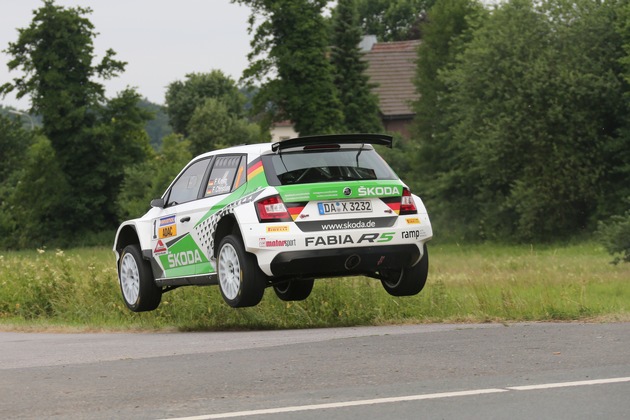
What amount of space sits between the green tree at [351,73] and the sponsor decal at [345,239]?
220 feet

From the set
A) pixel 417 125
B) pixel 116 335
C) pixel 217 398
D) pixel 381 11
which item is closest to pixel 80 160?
pixel 417 125

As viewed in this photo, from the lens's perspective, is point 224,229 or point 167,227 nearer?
point 224,229

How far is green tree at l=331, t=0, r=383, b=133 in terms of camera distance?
267 ft

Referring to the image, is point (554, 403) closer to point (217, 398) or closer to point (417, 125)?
point (217, 398)

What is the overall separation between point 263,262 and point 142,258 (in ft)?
10.3

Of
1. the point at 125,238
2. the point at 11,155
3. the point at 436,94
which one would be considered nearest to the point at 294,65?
the point at 436,94

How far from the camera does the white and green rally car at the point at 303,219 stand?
1366cm

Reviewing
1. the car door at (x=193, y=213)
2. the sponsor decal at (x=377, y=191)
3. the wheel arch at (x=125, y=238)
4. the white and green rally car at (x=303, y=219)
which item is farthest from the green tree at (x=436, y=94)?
the sponsor decal at (x=377, y=191)

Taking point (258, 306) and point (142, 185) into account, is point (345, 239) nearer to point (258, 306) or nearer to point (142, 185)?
point (258, 306)

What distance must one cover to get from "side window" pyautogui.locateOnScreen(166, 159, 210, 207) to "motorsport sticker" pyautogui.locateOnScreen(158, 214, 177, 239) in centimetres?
18

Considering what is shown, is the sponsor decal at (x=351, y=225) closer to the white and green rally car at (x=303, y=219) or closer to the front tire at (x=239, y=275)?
the white and green rally car at (x=303, y=219)

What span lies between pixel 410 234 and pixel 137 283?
4072mm

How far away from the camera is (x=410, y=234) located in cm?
1409

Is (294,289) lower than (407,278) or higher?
lower
